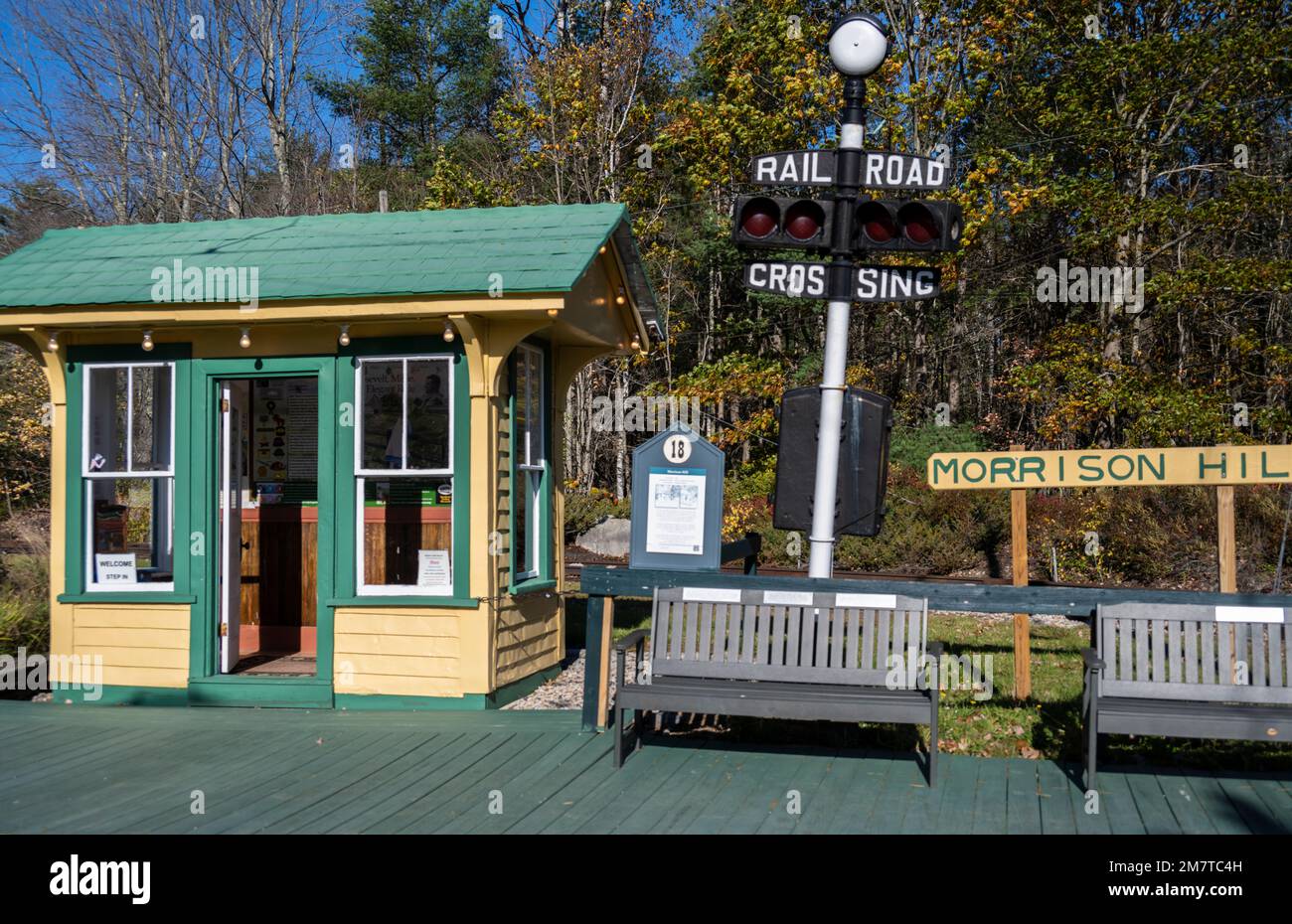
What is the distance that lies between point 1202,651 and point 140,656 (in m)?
6.95

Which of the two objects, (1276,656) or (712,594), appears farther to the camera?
(712,594)

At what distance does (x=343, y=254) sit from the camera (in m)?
8.38

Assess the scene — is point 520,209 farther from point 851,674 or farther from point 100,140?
point 100,140

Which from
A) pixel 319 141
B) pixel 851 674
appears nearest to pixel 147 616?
pixel 851 674

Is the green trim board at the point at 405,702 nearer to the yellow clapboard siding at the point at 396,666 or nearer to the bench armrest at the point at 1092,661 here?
the yellow clapboard siding at the point at 396,666

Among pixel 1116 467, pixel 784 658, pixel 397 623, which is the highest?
pixel 1116 467

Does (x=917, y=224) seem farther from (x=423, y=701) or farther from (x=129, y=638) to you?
(x=129, y=638)

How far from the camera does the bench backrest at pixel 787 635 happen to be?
20.5 feet

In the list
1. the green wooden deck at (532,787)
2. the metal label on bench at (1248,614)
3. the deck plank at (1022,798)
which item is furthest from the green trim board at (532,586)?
the metal label on bench at (1248,614)

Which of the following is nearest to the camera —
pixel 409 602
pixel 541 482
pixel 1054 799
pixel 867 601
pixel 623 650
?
pixel 1054 799

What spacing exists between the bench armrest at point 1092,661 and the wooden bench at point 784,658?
70 cm

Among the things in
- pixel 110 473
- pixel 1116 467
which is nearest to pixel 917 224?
pixel 1116 467

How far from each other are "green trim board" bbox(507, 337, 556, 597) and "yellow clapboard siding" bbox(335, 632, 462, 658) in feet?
1.97
